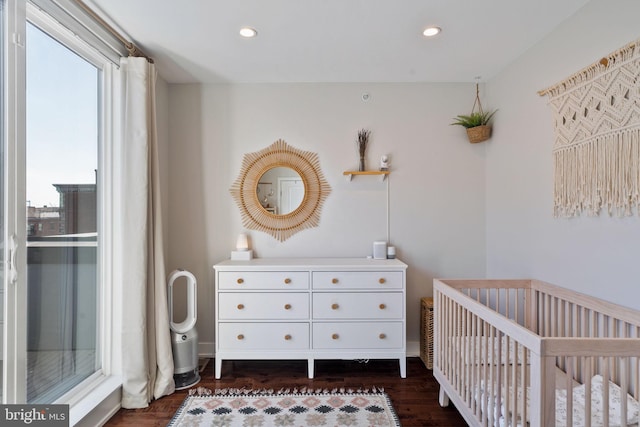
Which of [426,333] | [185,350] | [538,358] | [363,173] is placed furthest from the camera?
[363,173]

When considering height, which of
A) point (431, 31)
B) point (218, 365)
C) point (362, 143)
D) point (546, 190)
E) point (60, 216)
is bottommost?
point (218, 365)

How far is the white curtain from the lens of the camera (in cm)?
216

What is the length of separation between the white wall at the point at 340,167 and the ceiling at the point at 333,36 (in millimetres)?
185

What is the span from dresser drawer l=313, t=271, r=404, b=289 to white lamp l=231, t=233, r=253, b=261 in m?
0.64

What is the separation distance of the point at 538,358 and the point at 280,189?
221 centimetres

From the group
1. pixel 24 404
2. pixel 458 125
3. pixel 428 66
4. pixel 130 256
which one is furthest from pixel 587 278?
pixel 24 404

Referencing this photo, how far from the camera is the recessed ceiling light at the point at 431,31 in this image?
2082 mm

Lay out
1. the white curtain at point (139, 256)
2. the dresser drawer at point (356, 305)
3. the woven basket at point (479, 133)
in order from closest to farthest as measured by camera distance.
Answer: the white curtain at point (139, 256), the dresser drawer at point (356, 305), the woven basket at point (479, 133)

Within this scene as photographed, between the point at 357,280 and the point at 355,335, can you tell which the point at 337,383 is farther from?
the point at 357,280

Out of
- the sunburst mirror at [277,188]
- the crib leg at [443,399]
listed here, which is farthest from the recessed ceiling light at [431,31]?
the crib leg at [443,399]

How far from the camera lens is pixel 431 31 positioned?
6.91 ft

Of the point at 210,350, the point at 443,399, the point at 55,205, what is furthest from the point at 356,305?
the point at 55,205

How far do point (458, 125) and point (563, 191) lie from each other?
118cm

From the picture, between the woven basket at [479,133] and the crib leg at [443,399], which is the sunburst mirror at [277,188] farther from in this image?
the crib leg at [443,399]
